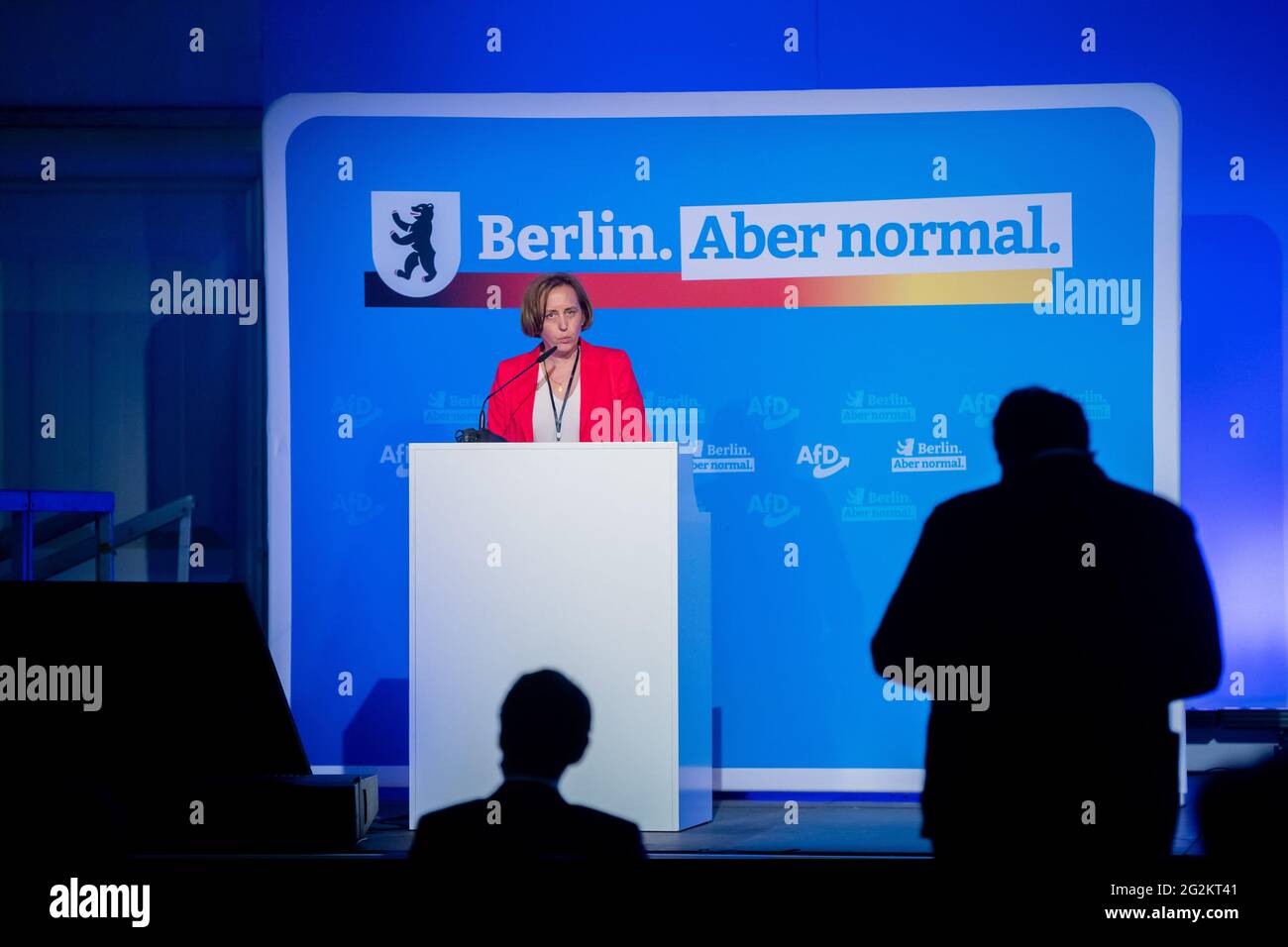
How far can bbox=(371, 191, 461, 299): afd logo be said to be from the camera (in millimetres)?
4496

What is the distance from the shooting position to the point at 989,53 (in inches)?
178

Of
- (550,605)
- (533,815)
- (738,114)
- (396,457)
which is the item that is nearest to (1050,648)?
(533,815)

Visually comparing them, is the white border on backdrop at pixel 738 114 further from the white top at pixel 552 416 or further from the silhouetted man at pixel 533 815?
the silhouetted man at pixel 533 815

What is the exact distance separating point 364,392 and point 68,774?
7.14 feet

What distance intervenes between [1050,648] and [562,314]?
1857 millimetres

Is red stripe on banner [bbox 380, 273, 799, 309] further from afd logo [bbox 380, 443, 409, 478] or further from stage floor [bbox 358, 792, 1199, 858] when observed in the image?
stage floor [bbox 358, 792, 1199, 858]

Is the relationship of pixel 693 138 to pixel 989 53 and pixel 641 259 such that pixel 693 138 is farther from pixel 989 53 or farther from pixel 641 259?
pixel 989 53

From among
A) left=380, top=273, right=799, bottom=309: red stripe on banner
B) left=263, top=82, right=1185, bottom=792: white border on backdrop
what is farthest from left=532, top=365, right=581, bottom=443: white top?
left=263, top=82, right=1185, bottom=792: white border on backdrop

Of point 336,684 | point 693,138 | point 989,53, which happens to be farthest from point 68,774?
point 989,53

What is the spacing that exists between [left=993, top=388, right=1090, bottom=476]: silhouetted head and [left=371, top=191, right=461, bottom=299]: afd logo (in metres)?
2.48

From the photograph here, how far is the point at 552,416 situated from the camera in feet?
13.3

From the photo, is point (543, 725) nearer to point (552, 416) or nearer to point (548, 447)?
point (548, 447)
